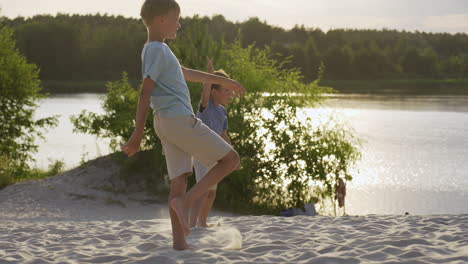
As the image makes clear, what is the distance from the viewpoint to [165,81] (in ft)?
14.6

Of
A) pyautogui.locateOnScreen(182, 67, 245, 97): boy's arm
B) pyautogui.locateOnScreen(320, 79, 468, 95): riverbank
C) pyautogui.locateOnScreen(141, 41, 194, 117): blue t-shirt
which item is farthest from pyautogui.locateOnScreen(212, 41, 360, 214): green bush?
pyautogui.locateOnScreen(320, 79, 468, 95): riverbank

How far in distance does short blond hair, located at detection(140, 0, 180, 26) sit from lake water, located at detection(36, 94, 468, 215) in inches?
295

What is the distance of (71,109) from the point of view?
35.0 m

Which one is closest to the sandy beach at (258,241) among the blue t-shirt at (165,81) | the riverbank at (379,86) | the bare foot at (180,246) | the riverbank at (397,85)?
the bare foot at (180,246)

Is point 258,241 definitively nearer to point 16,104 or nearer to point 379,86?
point 16,104

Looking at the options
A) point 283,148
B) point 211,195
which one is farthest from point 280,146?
point 211,195

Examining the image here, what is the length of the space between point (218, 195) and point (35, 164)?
6988 mm

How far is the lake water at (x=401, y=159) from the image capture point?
1343 centimetres

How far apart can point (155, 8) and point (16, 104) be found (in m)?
11.9

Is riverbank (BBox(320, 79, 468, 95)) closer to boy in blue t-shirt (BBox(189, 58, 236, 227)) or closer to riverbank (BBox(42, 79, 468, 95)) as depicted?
riverbank (BBox(42, 79, 468, 95))

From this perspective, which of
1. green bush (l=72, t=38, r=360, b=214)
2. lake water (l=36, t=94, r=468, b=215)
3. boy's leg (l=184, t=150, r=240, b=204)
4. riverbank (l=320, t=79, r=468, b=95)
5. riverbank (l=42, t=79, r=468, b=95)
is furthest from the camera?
riverbank (l=320, t=79, r=468, b=95)

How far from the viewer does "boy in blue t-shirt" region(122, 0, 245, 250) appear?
441cm

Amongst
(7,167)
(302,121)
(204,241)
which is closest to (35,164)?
(7,167)

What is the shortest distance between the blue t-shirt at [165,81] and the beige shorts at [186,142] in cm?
6
